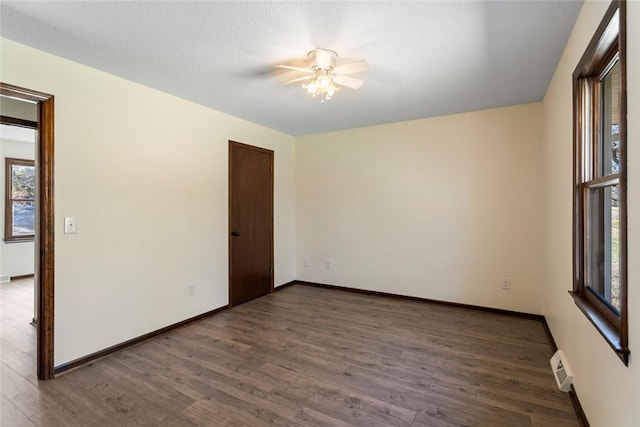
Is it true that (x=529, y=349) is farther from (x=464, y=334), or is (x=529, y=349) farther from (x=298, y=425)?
(x=298, y=425)

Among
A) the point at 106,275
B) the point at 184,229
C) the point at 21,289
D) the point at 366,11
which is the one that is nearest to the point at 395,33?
the point at 366,11

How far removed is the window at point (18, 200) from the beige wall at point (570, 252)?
761 cm

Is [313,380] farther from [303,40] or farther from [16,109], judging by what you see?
[16,109]

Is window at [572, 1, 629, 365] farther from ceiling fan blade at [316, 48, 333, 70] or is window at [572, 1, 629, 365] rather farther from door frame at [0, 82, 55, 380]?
door frame at [0, 82, 55, 380]

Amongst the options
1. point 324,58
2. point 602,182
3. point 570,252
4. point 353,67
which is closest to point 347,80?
point 353,67

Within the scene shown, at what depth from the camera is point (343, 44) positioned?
6.76 feet

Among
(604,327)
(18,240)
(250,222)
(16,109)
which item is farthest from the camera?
(18,240)

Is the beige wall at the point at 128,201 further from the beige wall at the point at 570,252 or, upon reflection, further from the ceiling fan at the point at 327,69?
the beige wall at the point at 570,252

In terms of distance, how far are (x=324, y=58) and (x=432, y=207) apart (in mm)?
2422

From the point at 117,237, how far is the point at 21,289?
3468 millimetres

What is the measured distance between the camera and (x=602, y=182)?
1.53 metres

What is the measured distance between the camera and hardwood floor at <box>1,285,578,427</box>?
72.2 inches

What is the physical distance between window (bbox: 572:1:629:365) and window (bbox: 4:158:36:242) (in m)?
7.61

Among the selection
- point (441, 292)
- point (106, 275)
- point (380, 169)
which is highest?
point (380, 169)
